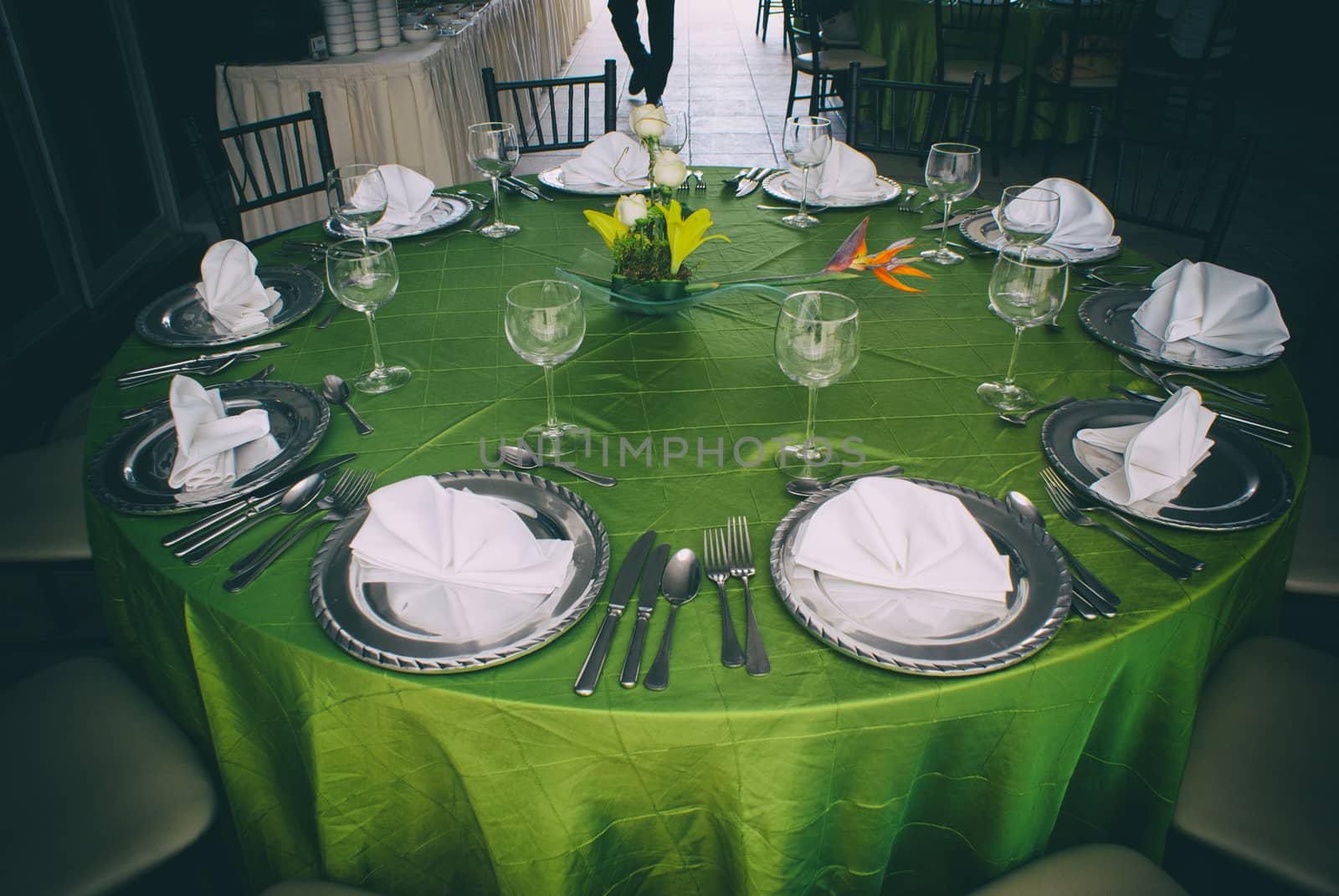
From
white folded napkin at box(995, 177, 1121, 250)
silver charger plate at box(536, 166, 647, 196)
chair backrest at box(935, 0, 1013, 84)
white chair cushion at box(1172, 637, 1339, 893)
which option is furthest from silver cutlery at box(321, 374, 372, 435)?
chair backrest at box(935, 0, 1013, 84)

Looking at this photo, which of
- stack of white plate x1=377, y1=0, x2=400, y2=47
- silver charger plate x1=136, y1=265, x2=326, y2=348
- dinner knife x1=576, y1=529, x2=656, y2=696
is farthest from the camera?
stack of white plate x1=377, y1=0, x2=400, y2=47

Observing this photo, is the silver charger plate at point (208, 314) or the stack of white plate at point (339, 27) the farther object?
the stack of white plate at point (339, 27)

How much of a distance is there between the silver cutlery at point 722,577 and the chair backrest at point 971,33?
14.3 ft

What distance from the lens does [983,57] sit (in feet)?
16.9

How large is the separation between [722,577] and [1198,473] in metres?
0.68

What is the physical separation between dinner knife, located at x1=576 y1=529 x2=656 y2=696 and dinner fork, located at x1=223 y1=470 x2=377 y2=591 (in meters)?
0.38

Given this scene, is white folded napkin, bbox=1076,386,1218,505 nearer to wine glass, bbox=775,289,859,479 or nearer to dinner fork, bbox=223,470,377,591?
wine glass, bbox=775,289,859,479

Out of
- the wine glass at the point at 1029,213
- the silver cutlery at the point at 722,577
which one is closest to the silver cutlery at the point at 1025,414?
the wine glass at the point at 1029,213

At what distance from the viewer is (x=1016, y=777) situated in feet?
3.17

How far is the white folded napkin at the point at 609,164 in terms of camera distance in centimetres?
213

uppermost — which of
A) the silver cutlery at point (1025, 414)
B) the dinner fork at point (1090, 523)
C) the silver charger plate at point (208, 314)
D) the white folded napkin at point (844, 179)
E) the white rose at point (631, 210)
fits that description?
the white rose at point (631, 210)

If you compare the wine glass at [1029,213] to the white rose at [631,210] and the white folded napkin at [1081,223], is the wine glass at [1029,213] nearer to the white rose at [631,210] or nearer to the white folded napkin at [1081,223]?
the white folded napkin at [1081,223]

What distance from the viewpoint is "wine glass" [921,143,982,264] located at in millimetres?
1757

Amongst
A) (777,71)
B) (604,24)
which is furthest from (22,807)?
(604,24)
